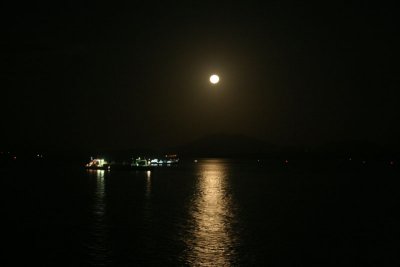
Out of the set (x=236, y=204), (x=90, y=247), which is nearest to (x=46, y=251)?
(x=90, y=247)

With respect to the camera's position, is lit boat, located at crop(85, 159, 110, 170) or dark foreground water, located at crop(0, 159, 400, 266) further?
lit boat, located at crop(85, 159, 110, 170)

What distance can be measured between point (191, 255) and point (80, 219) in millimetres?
12995

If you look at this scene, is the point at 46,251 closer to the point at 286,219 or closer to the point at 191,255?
the point at 191,255

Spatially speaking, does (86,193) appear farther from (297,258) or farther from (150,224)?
(297,258)

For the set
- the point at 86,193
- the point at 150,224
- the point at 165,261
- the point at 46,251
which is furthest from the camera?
the point at 86,193

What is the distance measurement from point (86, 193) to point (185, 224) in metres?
24.4

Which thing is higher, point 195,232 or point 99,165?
point 99,165

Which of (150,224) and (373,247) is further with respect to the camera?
(150,224)

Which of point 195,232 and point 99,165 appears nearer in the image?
point 195,232

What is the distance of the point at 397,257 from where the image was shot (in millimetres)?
20062

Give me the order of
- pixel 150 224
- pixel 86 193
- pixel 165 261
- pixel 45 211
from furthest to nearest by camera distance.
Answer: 1. pixel 86 193
2. pixel 45 211
3. pixel 150 224
4. pixel 165 261

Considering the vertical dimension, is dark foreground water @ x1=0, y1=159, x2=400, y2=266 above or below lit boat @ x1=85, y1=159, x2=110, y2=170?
below

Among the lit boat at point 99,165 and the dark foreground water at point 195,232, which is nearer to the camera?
the dark foreground water at point 195,232

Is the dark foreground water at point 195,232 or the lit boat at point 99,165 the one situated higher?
the lit boat at point 99,165
